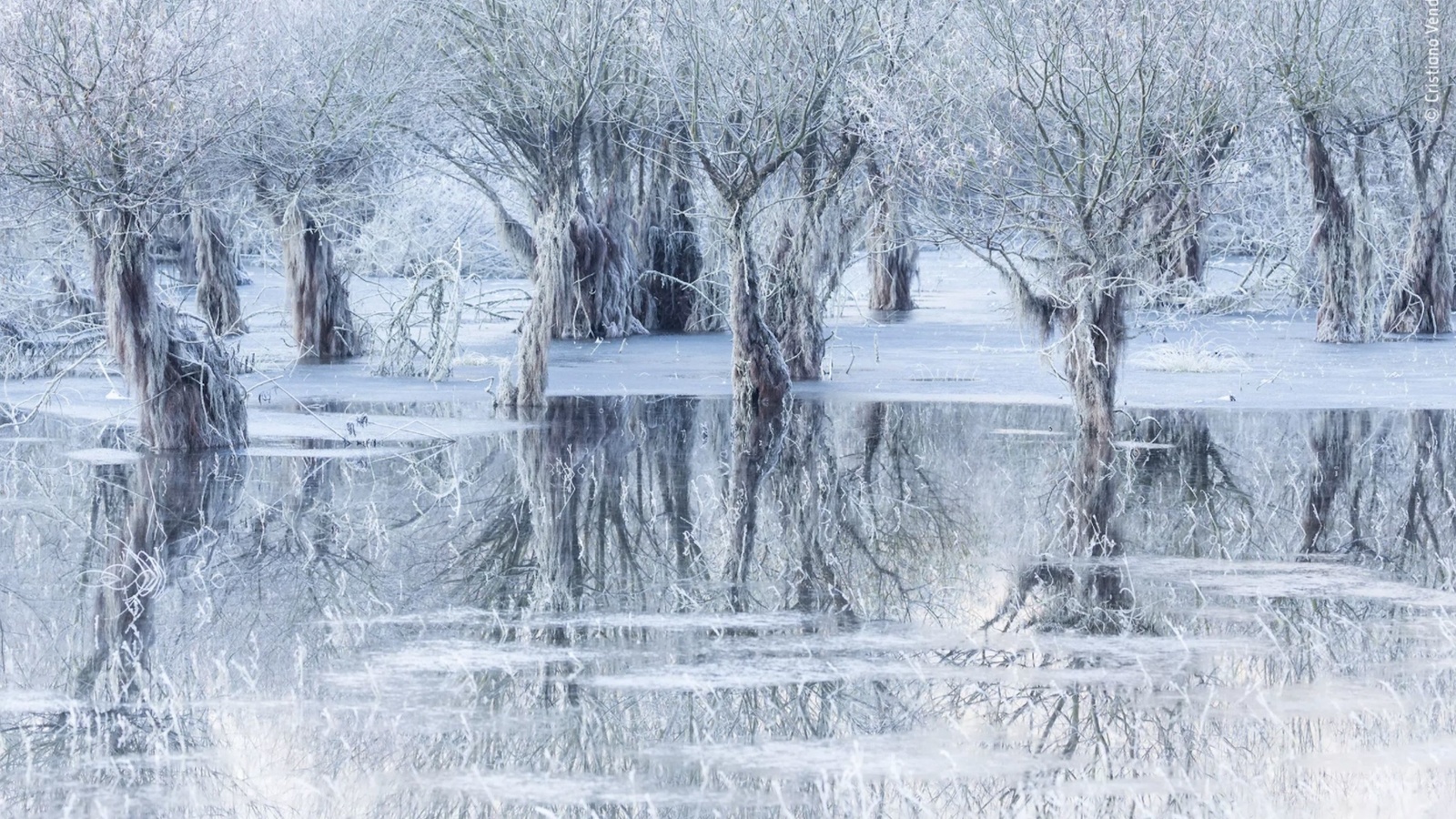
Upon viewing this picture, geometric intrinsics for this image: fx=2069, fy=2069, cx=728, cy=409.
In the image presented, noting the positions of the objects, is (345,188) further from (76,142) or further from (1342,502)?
(1342,502)

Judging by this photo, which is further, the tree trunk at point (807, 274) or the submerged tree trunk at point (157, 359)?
the tree trunk at point (807, 274)

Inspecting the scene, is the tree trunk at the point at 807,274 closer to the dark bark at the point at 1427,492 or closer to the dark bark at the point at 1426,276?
the dark bark at the point at 1427,492

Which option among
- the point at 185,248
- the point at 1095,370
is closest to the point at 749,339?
the point at 1095,370

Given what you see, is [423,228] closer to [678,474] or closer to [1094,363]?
[1094,363]

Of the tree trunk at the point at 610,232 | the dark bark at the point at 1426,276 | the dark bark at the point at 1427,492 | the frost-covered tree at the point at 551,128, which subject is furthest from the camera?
the tree trunk at the point at 610,232

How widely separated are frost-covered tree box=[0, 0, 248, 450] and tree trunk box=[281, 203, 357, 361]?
48.2ft

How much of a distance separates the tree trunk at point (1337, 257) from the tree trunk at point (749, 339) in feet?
45.0

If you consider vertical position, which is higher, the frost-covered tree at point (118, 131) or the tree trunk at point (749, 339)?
the frost-covered tree at point (118, 131)

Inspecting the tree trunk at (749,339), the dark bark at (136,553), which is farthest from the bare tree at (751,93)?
the dark bark at (136,553)

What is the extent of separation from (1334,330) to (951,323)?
33.9 feet

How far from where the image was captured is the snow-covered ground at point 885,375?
81.3 feet

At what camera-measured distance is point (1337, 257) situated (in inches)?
1378

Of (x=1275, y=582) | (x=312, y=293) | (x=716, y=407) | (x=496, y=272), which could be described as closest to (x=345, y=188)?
(x=312, y=293)

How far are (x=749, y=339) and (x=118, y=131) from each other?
808 centimetres
